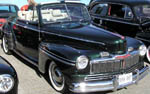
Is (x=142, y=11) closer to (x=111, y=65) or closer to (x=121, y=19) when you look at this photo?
(x=121, y=19)

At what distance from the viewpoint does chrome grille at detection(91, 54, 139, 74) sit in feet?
12.9

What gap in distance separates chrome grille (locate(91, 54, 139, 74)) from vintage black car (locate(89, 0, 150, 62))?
2383mm

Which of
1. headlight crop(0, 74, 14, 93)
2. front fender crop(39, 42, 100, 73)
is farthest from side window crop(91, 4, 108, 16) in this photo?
headlight crop(0, 74, 14, 93)

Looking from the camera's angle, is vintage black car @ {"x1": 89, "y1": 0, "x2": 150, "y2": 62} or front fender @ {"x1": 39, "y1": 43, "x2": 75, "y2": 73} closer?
front fender @ {"x1": 39, "y1": 43, "x2": 75, "y2": 73}

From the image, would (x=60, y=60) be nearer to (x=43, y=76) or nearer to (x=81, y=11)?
(x=43, y=76)

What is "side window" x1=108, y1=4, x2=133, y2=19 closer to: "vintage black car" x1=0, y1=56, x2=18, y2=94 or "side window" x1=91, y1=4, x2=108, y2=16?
"side window" x1=91, y1=4, x2=108, y2=16

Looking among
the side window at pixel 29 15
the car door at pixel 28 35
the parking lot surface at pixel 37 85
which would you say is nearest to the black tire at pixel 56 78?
the parking lot surface at pixel 37 85

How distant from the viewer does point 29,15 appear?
233 inches

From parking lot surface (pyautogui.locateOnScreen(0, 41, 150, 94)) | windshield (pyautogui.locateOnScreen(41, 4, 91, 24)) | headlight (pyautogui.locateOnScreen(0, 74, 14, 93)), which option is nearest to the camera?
headlight (pyautogui.locateOnScreen(0, 74, 14, 93))

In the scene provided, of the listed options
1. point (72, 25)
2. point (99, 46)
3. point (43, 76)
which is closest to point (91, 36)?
point (99, 46)

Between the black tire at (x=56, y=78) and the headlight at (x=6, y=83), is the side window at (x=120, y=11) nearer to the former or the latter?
the black tire at (x=56, y=78)

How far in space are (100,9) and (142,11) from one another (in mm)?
1631

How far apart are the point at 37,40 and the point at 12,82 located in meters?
2.05

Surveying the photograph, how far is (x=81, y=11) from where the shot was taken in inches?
221
